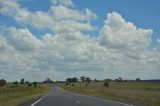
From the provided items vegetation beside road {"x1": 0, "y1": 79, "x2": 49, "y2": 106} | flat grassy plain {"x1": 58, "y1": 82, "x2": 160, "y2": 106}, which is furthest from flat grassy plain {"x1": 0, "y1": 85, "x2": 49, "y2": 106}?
flat grassy plain {"x1": 58, "y1": 82, "x2": 160, "y2": 106}

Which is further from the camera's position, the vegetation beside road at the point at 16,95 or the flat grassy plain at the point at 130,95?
the flat grassy plain at the point at 130,95

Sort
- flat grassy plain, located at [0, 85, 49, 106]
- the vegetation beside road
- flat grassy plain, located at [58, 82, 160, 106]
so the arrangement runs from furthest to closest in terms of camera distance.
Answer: flat grassy plain, located at [58, 82, 160, 106] < the vegetation beside road < flat grassy plain, located at [0, 85, 49, 106]

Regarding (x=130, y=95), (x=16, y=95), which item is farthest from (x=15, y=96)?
(x=130, y=95)

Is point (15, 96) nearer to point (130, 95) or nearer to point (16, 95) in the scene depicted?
point (16, 95)

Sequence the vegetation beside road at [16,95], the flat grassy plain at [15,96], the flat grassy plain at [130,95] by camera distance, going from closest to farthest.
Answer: the flat grassy plain at [15,96]
the vegetation beside road at [16,95]
the flat grassy plain at [130,95]

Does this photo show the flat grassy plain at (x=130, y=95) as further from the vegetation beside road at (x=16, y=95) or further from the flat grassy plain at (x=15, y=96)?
the flat grassy plain at (x=15, y=96)

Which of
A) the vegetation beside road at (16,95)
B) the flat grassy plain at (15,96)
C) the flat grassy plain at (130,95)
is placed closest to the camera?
the flat grassy plain at (15,96)

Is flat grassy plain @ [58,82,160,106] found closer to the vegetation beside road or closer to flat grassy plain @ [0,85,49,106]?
the vegetation beside road

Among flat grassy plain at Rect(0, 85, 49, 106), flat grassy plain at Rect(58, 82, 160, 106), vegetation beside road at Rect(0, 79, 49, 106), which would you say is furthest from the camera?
flat grassy plain at Rect(58, 82, 160, 106)

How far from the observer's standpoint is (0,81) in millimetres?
127625

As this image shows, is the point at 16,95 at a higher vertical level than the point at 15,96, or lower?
higher

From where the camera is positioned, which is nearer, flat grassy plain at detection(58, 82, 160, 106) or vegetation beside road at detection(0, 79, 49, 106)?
vegetation beside road at detection(0, 79, 49, 106)

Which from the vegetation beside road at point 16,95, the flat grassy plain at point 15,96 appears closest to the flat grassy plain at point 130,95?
the vegetation beside road at point 16,95

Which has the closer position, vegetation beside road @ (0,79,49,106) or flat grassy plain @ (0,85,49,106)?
flat grassy plain @ (0,85,49,106)
